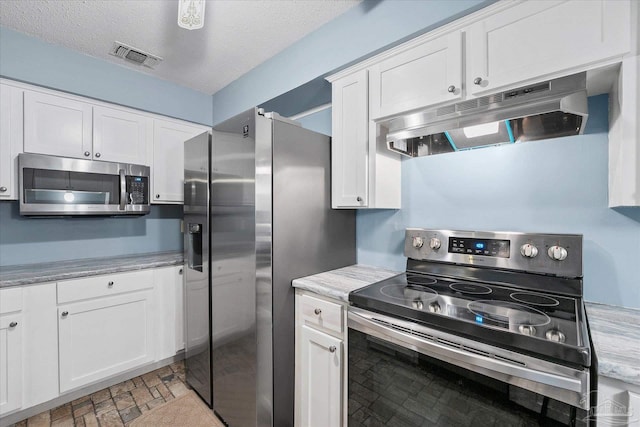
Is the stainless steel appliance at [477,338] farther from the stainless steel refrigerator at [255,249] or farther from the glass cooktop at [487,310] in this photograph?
the stainless steel refrigerator at [255,249]

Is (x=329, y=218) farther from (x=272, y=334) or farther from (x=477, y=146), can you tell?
(x=477, y=146)

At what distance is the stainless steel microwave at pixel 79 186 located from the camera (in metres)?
1.94

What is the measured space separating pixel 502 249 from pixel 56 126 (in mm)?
3090

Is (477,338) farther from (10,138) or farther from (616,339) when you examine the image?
(10,138)

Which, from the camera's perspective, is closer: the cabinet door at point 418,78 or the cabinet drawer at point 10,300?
the cabinet door at point 418,78

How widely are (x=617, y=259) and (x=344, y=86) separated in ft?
5.33

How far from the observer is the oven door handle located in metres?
0.77

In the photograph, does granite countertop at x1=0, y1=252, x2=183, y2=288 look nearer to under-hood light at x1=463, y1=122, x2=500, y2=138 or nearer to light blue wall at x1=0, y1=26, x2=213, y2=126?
light blue wall at x1=0, y1=26, x2=213, y2=126

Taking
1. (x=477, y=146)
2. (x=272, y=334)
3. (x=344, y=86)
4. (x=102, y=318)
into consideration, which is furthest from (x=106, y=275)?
(x=477, y=146)

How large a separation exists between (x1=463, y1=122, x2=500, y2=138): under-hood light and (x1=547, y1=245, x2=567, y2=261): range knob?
2.01 ft

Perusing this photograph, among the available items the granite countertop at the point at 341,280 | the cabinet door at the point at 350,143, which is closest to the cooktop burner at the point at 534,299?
the granite countertop at the point at 341,280

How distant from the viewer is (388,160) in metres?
1.78

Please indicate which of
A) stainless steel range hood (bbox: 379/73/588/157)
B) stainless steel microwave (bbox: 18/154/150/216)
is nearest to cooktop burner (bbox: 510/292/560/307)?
stainless steel range hood (bbox: 379/73/588/157)

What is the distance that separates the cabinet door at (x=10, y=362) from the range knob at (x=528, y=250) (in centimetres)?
288
